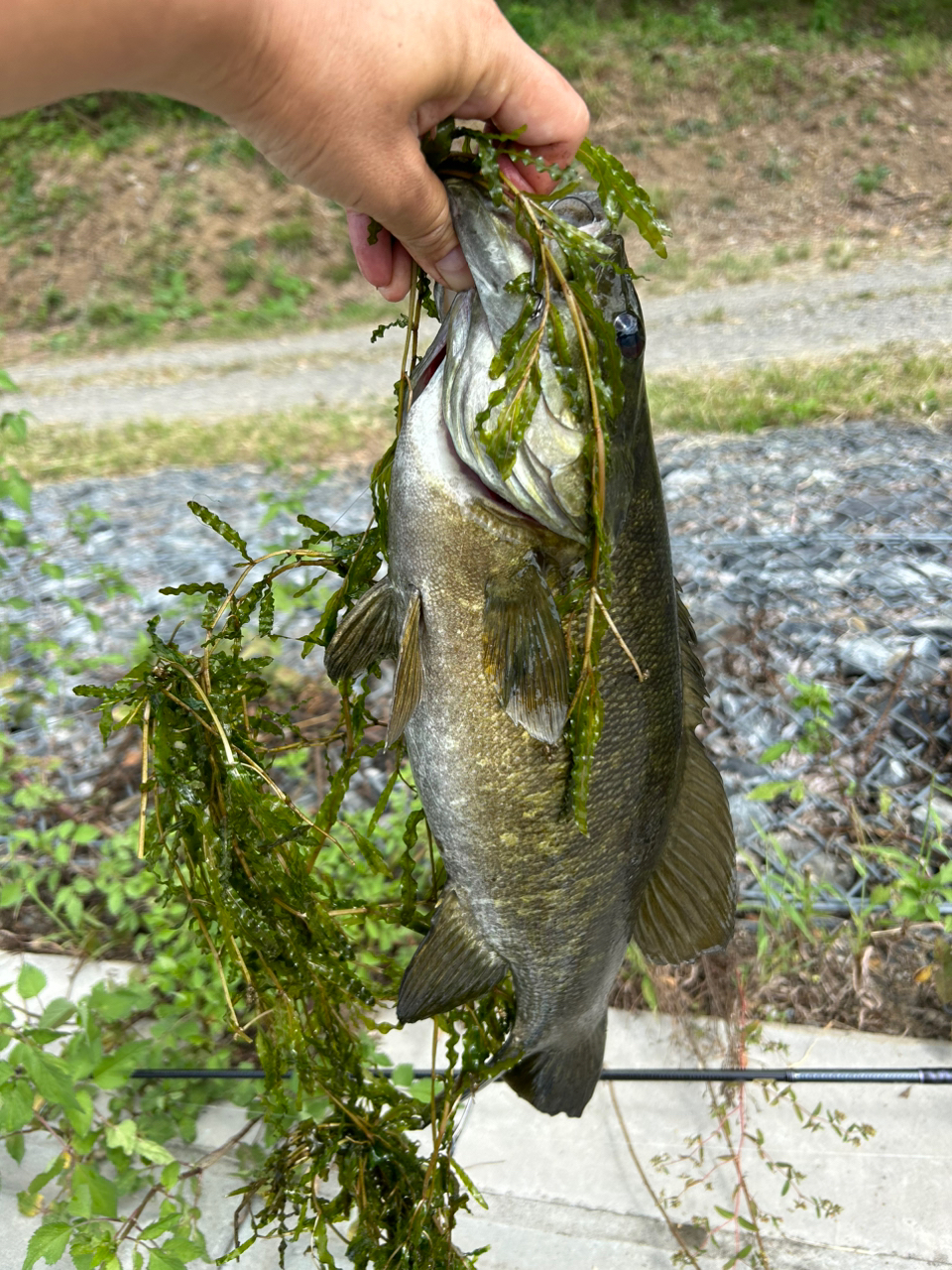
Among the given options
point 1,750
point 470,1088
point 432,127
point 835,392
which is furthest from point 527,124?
point 835,392

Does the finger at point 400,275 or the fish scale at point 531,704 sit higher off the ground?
the finger at point 400,275

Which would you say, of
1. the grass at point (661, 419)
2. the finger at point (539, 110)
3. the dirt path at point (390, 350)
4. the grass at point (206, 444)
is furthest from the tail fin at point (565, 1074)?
the dirt path at point (390, 350)

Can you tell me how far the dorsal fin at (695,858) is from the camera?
189 centimetres

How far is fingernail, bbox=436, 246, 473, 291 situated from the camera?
4.97 ft

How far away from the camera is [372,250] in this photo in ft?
5.70

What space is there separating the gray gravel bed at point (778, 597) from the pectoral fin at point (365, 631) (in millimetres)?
718

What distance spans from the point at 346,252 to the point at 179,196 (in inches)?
137

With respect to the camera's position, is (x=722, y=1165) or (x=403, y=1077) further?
(x=722, y=1165)

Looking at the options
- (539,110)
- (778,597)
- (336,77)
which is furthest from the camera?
(778,597)

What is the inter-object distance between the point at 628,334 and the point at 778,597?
312 cm

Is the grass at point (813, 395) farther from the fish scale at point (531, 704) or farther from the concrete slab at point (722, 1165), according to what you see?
the fish scale at point (531, 704)

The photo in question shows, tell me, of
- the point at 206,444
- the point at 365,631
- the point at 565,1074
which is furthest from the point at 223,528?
the point at 206,444

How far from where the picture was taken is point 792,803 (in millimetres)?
3564

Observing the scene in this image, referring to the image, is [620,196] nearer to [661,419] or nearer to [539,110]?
[539,110]
